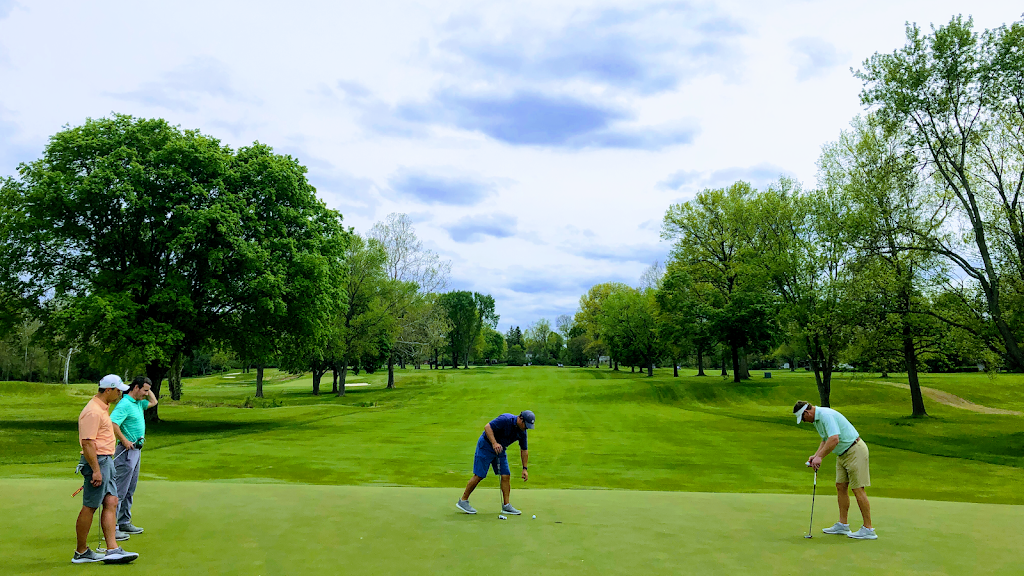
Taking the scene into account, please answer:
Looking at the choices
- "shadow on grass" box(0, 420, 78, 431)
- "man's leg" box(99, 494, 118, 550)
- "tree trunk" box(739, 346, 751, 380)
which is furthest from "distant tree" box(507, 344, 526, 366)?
"man's leg" box(99, 494, 118, 550)

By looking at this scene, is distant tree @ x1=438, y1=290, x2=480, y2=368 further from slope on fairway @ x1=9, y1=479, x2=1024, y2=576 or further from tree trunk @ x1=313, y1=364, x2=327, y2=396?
slope on fairway @ x1=9, y1=479, x2=1024, y2=576

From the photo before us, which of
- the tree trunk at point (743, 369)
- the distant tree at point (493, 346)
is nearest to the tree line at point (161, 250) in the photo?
the tree trunk at point (743, 369)

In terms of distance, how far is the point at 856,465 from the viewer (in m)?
9.35

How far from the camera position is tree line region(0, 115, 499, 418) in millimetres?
26266

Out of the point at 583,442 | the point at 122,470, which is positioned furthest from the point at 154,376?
the point at 122,470

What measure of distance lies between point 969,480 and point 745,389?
36.4 m

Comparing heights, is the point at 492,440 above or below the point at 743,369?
above

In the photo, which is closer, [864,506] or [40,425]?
[864,506]

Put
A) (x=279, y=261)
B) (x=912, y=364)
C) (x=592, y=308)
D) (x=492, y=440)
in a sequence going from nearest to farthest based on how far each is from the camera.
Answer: (x=492, y=440) → (x=279, y=261) → (x=912, y=364) → (x=592, y=308)

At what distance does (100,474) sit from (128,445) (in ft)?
2.97

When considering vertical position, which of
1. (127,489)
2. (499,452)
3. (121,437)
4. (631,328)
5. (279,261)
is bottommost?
(127,489)

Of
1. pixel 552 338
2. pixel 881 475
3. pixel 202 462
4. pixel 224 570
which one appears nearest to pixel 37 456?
pixel 202 462

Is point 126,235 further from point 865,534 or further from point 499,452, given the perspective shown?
point 865,534

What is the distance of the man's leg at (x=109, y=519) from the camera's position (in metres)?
7.32
